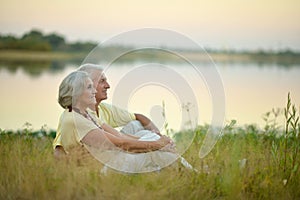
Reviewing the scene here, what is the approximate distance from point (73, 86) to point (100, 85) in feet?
2.25

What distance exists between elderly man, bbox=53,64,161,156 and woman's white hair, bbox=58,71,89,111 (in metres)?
0.54

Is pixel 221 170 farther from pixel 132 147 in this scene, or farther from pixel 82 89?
pixel 82 89

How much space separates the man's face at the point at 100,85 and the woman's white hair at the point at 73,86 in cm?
58

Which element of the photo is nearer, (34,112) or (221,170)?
(221,170)

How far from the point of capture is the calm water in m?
6.71

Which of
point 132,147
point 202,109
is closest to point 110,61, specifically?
point 132,147

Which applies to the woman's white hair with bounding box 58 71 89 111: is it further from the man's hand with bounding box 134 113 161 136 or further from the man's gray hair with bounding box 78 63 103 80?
the man's hand with bounding box 134 113 161 136

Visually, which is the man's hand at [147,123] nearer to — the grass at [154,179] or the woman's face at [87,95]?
the grass at [154,179]

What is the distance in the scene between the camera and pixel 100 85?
5945 mm

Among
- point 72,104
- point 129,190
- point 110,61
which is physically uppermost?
point 110,61

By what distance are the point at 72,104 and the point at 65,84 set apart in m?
0.18

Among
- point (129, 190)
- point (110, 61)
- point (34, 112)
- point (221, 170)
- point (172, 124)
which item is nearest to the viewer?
point (129, 190)

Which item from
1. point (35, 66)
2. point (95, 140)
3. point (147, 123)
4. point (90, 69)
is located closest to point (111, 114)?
point (147, 123)

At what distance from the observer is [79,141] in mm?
5223
